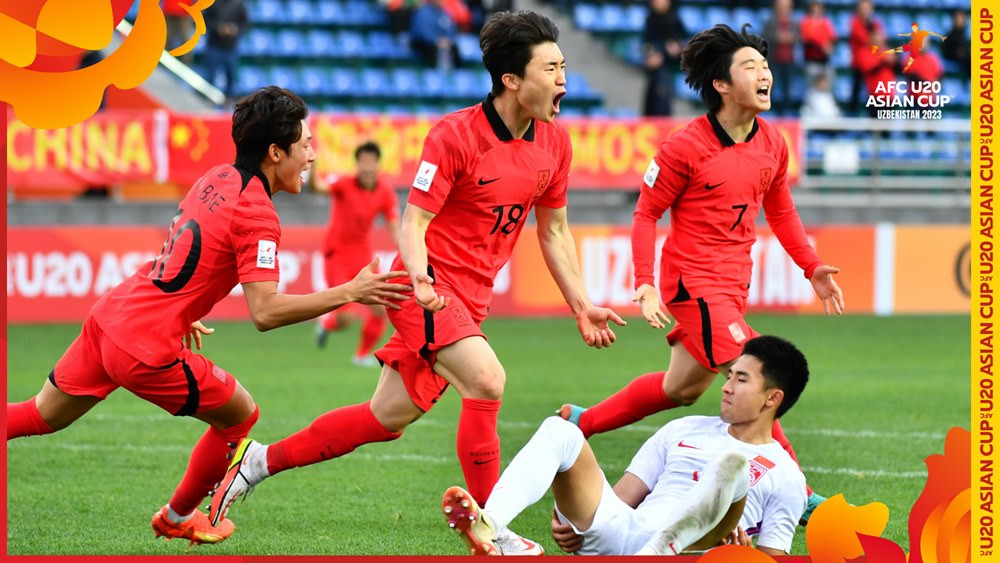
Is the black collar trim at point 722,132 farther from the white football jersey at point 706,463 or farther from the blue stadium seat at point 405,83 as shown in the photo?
the blue stadium seat at point 405,83

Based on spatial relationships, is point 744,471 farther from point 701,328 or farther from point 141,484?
point 141,484

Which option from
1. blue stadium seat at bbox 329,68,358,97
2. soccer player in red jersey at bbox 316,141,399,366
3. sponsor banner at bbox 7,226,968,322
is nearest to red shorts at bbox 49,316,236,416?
soccer player in red jersey at bbox 316,141,399,366

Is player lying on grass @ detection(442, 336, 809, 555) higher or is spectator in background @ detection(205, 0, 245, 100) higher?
spectator in background @ detection(205, 0, 245, 100)

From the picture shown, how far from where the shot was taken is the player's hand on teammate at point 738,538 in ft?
16.0

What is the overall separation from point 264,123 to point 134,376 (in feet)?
3.60

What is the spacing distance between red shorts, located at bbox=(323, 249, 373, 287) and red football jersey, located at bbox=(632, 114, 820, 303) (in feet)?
20.7

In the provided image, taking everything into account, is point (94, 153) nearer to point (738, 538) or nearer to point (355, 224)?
point (355, 224)

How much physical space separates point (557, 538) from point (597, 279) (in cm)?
1096

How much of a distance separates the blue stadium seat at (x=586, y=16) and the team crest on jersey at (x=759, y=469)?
17.0 metres

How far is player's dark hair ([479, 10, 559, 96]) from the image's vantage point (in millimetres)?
5609

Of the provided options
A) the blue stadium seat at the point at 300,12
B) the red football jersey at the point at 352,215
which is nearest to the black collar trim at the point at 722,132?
the red football jersey at the point at 352,215

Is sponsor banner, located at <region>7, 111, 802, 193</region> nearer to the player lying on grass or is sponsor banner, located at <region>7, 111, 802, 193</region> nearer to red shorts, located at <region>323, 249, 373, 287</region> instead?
red shorts, located at <region>323, 249, 373, 287</region>

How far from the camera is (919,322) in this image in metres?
15.9

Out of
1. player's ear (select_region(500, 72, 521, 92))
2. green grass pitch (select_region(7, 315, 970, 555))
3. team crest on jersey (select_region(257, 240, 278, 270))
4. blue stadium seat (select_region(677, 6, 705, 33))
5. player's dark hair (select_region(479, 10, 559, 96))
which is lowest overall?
green grass pitch (select_region(7, 315, 970, 555))
